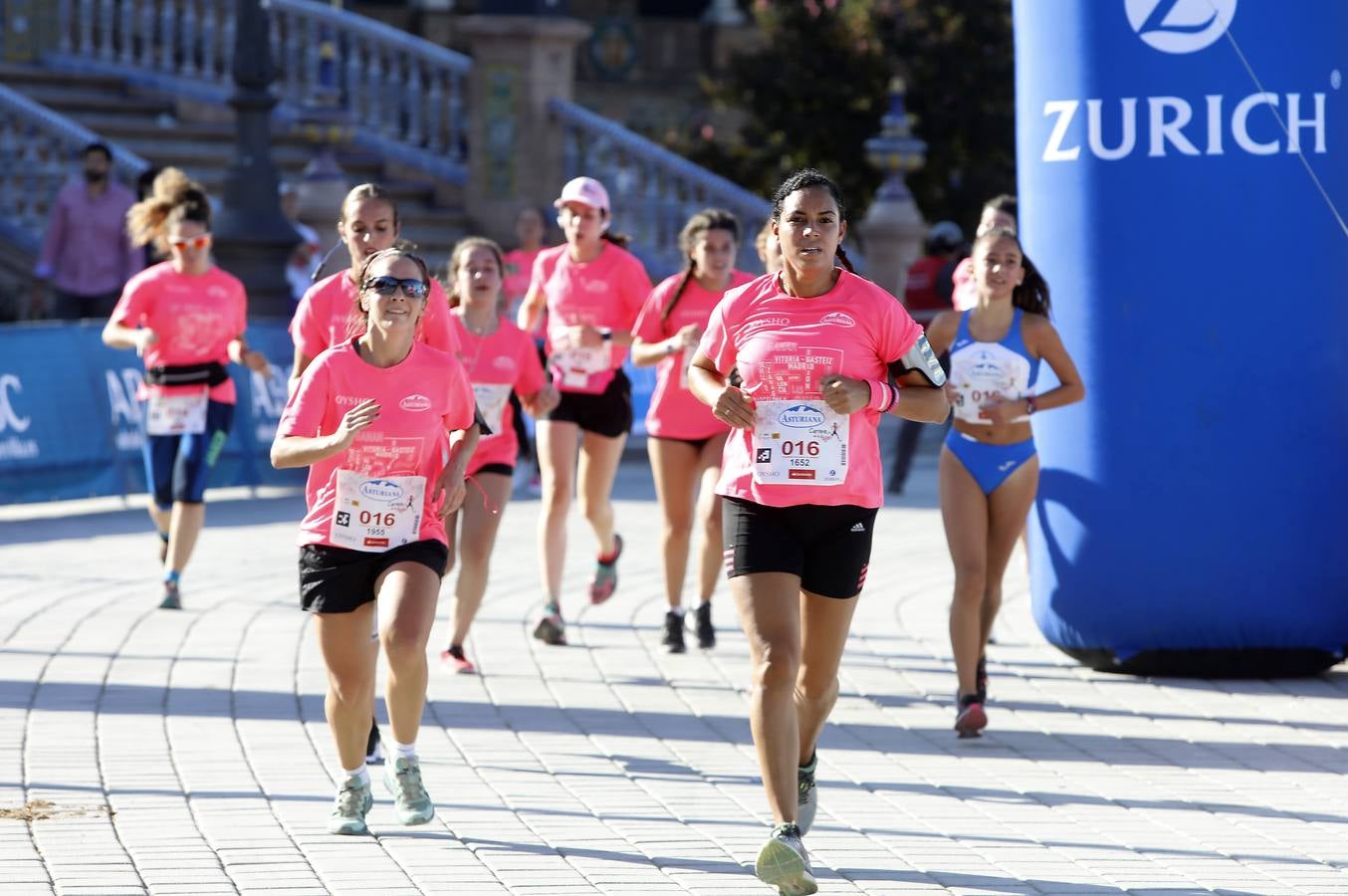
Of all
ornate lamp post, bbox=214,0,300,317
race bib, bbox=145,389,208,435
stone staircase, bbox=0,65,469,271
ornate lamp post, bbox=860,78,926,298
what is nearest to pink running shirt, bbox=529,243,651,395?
race bib, bbox=145,389,208,435

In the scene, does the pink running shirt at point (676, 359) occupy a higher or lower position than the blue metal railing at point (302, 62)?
lower

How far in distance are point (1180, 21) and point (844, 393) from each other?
386 cm

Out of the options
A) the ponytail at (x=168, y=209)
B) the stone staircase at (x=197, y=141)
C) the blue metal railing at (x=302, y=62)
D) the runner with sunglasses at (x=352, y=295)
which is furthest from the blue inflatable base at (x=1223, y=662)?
the blue metal railing at (x=302, y=62)

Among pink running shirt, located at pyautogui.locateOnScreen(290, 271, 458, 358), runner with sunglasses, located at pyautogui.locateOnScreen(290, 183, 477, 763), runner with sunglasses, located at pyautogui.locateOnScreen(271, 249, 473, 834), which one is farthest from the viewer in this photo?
pink running shirt, located at pyautogui.locateOnScreen(290, 271, 458, 358)

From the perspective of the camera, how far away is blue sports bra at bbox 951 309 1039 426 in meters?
8.80

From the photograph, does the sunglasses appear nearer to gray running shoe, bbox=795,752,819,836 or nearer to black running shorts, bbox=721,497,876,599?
black running shorts, bbox=721,497,876,599

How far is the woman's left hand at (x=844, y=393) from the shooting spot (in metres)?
6.37

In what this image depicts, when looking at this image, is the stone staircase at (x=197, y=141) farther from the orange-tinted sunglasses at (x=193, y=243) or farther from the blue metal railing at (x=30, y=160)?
the orange-tinted sunglasses at (x=193, y=243)

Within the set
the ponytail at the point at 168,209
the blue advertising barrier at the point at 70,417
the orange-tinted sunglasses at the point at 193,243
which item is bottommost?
the blue advertising barrier at the point at 70,417

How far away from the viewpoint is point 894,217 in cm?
2398

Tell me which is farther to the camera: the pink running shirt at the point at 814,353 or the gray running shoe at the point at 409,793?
the gray running shoe at the point at 409,793

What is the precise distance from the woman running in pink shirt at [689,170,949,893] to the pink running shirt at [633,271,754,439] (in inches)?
141

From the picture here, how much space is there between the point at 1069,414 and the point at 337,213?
11.7m

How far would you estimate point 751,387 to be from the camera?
6.55 metres
